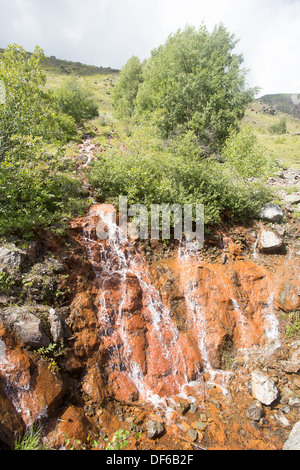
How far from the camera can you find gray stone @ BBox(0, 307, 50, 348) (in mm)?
5680

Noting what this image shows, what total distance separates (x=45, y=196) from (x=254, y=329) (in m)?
10.0

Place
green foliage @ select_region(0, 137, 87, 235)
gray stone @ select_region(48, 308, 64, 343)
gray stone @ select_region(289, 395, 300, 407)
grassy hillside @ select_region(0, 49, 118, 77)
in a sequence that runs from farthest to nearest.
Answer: grassy hillside @ select_region(0, 49, 118, 77)
green foliage @ select_region(0, 137, 87, 235)
gray stone @ select_region(289, 395, 300, 407)
gray stone @ select_region(48, 308, 64, 343)

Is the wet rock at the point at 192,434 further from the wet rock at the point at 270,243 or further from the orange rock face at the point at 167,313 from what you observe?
the wet rock at the point at 270,243

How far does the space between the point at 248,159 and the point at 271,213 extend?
3.43 metres

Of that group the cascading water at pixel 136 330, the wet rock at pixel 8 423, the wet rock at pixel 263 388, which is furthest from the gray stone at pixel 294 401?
the wet rock at pixel 8 423

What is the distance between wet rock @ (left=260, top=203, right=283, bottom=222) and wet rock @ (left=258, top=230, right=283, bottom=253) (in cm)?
106

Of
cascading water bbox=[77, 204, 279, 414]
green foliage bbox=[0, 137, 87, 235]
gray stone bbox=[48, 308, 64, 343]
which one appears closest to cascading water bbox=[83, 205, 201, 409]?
cascading water bbox=[77, 204, 279, 414]

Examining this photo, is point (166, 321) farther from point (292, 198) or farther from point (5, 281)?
point (292, 198)

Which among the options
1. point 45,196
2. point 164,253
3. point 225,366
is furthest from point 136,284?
point 45,196

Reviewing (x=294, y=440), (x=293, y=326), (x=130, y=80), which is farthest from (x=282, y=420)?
(x=130, y=80)

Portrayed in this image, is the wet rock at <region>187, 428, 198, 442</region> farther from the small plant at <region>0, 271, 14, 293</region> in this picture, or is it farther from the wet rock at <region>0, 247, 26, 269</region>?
the wet rock at <region>0, 247, 26, 269</region>

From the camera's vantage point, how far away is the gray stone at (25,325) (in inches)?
224

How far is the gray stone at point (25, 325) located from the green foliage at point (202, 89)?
615 inches

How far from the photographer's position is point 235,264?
10.4 meters
